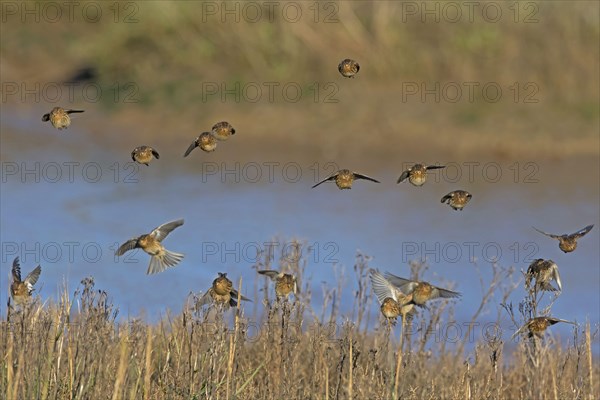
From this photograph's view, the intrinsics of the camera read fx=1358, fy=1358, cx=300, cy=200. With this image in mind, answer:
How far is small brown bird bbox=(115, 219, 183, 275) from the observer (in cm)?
573

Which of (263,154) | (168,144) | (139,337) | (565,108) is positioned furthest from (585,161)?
(139,337)

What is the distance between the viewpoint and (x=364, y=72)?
13.5 meters

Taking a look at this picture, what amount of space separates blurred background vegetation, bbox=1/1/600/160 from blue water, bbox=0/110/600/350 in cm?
71

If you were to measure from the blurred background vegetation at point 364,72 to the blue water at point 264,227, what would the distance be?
71 centimetres

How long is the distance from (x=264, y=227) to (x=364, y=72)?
3.85 m

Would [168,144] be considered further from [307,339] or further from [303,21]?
[307,339]

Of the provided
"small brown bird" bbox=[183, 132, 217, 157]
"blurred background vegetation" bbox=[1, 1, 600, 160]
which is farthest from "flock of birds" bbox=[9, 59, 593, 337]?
"blurred background vegetation" bbox=[1, 1, 600, 160]

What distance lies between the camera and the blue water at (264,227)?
883 centimetres

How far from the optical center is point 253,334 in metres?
7.70

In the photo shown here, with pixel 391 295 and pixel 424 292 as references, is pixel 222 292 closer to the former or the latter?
pixel 391 295

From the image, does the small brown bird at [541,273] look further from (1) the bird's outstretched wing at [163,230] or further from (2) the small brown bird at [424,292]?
(1) the bird's outstretched wing at [163,230]

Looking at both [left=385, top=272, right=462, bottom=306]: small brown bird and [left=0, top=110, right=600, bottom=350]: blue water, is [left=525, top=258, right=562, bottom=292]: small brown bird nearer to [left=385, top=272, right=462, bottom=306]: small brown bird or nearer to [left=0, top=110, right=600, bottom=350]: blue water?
[left=385, top=272, right=462, bottom=306]: small brown bird

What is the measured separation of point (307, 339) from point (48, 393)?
183 cm

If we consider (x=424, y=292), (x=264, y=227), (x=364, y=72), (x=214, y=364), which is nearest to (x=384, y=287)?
(x=424, y=292)
